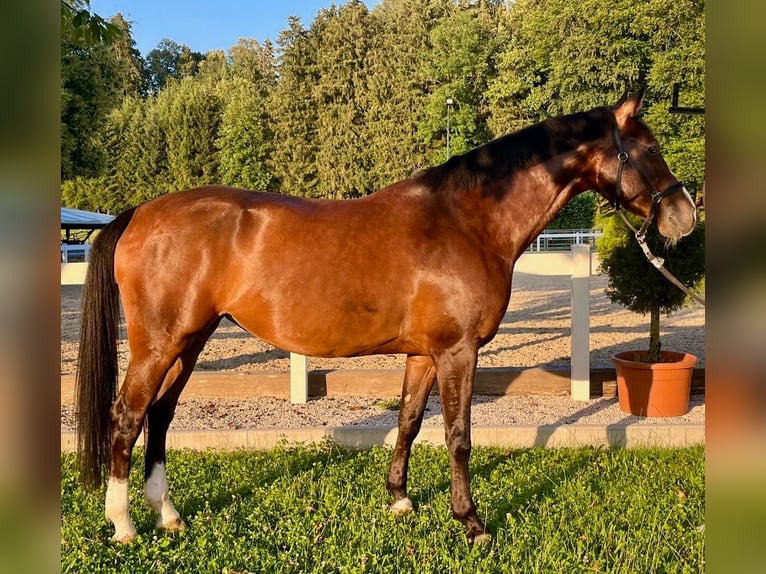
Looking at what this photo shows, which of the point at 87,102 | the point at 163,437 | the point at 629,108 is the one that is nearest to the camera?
the point at 629,108

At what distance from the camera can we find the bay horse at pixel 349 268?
10.00 ft

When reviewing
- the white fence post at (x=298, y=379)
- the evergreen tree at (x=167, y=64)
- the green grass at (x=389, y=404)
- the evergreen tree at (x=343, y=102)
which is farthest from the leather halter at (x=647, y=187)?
the evergreen tree at (x=167, y=64)

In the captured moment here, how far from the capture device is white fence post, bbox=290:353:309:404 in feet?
18.0

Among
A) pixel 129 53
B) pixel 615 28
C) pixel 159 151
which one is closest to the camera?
pixel 615 28

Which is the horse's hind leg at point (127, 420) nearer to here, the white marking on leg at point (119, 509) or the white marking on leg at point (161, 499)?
the white marking on leg at point (119, 509)

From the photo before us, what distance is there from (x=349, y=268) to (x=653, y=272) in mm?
3396

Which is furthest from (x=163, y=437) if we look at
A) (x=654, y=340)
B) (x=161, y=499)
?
(x=654, y=340)

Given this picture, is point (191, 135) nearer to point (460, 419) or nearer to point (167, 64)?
point (167, 64)

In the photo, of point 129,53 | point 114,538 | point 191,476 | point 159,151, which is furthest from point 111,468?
point 129,53

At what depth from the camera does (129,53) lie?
48219 mm

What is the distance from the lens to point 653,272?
5.28 m

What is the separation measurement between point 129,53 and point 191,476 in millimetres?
52374
